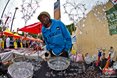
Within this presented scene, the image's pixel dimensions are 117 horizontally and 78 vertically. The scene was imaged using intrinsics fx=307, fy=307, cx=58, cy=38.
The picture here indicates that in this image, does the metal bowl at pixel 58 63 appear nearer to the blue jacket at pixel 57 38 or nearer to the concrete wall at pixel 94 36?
the blue jacket at pixel 57 38

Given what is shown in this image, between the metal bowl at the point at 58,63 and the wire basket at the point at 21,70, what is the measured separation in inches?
6.0

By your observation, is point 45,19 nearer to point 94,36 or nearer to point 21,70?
point 21,70

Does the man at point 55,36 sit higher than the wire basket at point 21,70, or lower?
higher

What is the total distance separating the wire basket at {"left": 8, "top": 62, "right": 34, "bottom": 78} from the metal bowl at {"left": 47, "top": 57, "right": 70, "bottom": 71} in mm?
153

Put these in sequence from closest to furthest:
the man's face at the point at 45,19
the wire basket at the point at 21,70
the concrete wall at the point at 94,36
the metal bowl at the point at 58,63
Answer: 1. the wire basket at the point at 21,70
2. the metal bowl at the point at 58,63
3. the man's face at the point at 45,19
4. the concrete wall at the point at 94,36

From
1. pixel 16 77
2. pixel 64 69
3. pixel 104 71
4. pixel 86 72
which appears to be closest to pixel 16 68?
pixel 16 77

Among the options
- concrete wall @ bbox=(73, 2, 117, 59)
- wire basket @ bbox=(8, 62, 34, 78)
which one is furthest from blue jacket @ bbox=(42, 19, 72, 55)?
concrete wall @ bbox=(73, 2, 117, 59)

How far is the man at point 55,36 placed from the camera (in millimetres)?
2953

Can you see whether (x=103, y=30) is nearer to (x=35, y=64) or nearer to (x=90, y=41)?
(x=90, y=41)

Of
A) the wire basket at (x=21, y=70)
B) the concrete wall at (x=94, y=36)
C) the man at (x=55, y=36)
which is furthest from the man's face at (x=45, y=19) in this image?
the concrete wall at (x=94, y=36)

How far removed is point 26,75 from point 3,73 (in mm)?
206

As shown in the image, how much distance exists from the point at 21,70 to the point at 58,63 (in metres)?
0.31

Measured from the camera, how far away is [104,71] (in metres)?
2.34

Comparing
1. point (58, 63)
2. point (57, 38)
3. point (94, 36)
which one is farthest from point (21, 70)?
point (94, 36)
